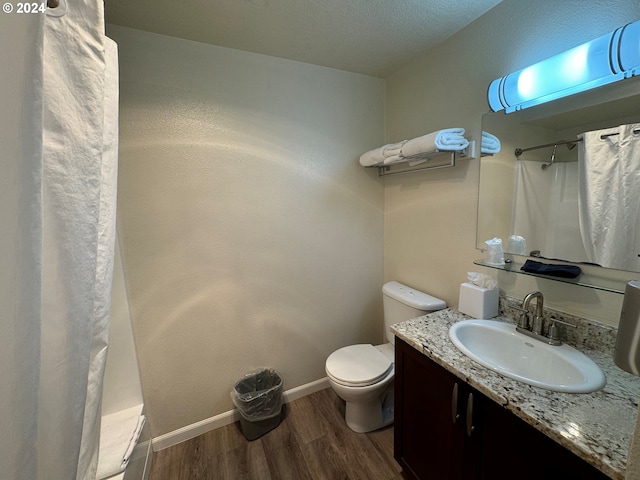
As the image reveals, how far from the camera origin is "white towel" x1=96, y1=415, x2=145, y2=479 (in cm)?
108

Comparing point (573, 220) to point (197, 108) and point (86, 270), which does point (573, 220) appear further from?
point (197, 108)

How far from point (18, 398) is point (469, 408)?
118 centimetres

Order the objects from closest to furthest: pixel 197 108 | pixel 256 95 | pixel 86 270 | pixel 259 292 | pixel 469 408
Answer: pixel 86 270, pixel 469 408, pixel 197 108, pixel 256 95, pixel 259 292

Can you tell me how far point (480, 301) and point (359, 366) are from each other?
78cm

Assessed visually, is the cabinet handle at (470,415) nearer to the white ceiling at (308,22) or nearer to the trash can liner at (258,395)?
the trash can liner at (258,395)

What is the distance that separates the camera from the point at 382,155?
1674 millimetres

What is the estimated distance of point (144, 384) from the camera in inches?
58.5

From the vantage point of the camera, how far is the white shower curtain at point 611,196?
2.91 ft

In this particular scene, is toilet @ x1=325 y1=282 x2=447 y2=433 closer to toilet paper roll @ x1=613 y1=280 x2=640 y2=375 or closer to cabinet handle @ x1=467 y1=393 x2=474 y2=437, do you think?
cabinet handle @ x1=467 y1=393 x2=474 y2=437

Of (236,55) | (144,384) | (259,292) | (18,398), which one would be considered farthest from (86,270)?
(236,55)

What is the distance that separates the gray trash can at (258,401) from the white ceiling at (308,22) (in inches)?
80.9

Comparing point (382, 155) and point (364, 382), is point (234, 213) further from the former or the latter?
point (364, 382)

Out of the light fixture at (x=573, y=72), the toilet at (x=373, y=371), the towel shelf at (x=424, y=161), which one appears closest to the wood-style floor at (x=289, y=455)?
the toilet at (x=373, y=371)

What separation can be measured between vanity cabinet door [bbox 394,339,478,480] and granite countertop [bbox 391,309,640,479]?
0.26 feet
